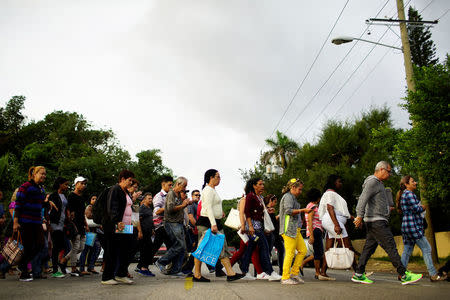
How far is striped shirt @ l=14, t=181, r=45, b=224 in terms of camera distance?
804 cm

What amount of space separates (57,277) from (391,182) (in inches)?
731

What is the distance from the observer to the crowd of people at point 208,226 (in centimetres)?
743

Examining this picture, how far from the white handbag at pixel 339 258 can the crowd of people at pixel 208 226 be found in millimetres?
270

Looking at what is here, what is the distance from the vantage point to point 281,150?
44812 millimetres

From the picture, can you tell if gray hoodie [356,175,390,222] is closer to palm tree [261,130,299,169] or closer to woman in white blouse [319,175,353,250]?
woman in white blouse [319,175,353,250]

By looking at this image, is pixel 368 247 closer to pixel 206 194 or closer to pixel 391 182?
pixel 206 194

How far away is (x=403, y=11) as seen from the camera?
16453 millimetres

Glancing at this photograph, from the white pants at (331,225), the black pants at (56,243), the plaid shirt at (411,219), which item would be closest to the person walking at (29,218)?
the black pants at (56,243)

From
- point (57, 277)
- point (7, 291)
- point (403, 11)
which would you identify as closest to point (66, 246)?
point (57, 277)

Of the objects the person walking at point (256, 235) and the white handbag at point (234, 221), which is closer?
the person walking at point (256, 235)

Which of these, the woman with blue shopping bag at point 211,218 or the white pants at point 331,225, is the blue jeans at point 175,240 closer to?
the woman with blue shopping bag at point 211,218

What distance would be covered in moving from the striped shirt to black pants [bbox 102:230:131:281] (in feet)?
5.70

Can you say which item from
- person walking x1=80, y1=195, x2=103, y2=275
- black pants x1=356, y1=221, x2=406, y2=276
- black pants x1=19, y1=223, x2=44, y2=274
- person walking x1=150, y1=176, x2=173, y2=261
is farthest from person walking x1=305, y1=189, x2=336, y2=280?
black pants x1=19, y1=223, x2=44, y2=274

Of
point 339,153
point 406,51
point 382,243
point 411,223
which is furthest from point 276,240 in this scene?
point 339,153
